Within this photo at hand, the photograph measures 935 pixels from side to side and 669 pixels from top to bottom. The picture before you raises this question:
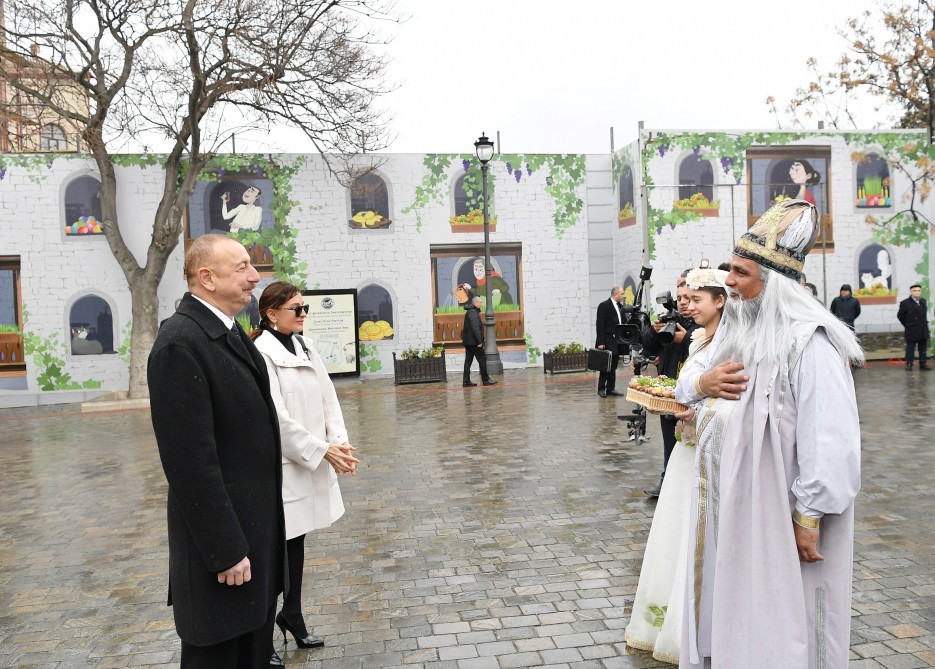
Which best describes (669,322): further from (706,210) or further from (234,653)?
(706,210)

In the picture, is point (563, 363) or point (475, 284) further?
point (475, 284)

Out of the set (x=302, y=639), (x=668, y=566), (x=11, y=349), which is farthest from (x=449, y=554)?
(x=11, y=349)

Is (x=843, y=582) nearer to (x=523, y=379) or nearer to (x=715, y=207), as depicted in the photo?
(x=523, y=379)

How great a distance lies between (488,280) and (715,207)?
21.5 feet

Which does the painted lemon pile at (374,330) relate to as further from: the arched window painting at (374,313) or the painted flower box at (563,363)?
the painted flower box at (563,363)

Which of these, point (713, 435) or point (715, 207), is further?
point (715, 207)

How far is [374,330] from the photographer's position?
21.7 meters

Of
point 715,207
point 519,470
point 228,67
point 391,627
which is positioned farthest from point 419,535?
point 715,207

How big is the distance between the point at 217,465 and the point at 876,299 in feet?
Result: 75.3

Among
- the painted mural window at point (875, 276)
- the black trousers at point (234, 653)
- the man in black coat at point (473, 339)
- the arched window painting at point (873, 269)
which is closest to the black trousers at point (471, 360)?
the man in black coat at point (473, 339)

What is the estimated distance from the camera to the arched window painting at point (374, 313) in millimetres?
21625

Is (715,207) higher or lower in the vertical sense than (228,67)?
lower

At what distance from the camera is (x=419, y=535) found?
21.0ft

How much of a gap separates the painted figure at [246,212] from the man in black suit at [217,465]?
62.3 feet
